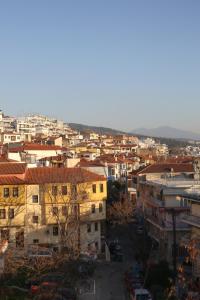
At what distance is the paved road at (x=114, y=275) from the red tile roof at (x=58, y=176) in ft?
17.6

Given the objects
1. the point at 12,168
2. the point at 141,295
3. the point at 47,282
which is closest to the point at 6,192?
the point at 12,168

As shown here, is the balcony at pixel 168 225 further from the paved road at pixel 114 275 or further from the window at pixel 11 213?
the window at pixel 11 213

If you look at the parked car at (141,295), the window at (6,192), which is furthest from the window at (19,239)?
the parked car at (141,295)

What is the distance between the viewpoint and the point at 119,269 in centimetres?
3017

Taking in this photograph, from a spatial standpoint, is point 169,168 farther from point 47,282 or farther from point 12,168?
point 47,282

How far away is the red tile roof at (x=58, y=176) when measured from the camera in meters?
33.9

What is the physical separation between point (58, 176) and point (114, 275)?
864cm

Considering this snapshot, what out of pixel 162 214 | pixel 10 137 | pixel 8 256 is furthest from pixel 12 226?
pixel 10 137

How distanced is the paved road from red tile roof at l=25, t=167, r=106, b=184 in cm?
538

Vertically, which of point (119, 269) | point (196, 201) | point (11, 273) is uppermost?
point (196, 201)

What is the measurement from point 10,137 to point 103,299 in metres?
82.8

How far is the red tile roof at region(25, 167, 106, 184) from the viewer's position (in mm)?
33875

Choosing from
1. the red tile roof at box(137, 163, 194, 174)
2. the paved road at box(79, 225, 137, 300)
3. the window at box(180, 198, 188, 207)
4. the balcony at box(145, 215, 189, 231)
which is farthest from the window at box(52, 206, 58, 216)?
the red tile roof at box(137, 163, 194, 174)

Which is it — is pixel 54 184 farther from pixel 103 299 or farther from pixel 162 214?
pixel 103 299
